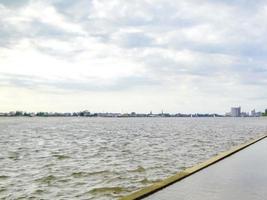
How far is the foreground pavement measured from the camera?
8562 millimetres

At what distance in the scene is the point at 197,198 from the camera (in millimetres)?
8281

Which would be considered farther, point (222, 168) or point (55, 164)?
point (55, 164)

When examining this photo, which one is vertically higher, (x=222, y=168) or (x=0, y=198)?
(x=222, y=168)

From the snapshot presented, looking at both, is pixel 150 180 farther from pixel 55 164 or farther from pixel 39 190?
pixel 55 164

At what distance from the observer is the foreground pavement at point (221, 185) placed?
8562 millimetres

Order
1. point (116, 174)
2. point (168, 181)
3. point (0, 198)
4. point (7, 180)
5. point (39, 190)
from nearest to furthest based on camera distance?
point (168, 181) → point (0, 198) → point (39, 190) → point (7, 180) → point (116, 174)

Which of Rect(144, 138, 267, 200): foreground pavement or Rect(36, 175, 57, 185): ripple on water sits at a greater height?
Rect(144, 138, 267, 200): foreground pavement

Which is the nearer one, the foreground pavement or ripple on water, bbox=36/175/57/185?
the foreground pavement

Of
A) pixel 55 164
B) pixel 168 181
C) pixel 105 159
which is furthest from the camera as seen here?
pixel 105 159

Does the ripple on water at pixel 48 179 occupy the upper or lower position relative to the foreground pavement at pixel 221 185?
lower

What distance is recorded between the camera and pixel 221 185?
32.4 ft

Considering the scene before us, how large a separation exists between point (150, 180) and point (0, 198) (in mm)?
5476

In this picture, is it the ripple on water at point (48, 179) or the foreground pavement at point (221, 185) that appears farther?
the ripple on water at point (48, 179)

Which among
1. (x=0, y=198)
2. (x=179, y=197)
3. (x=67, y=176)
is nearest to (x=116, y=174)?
(x=67, y=176)
